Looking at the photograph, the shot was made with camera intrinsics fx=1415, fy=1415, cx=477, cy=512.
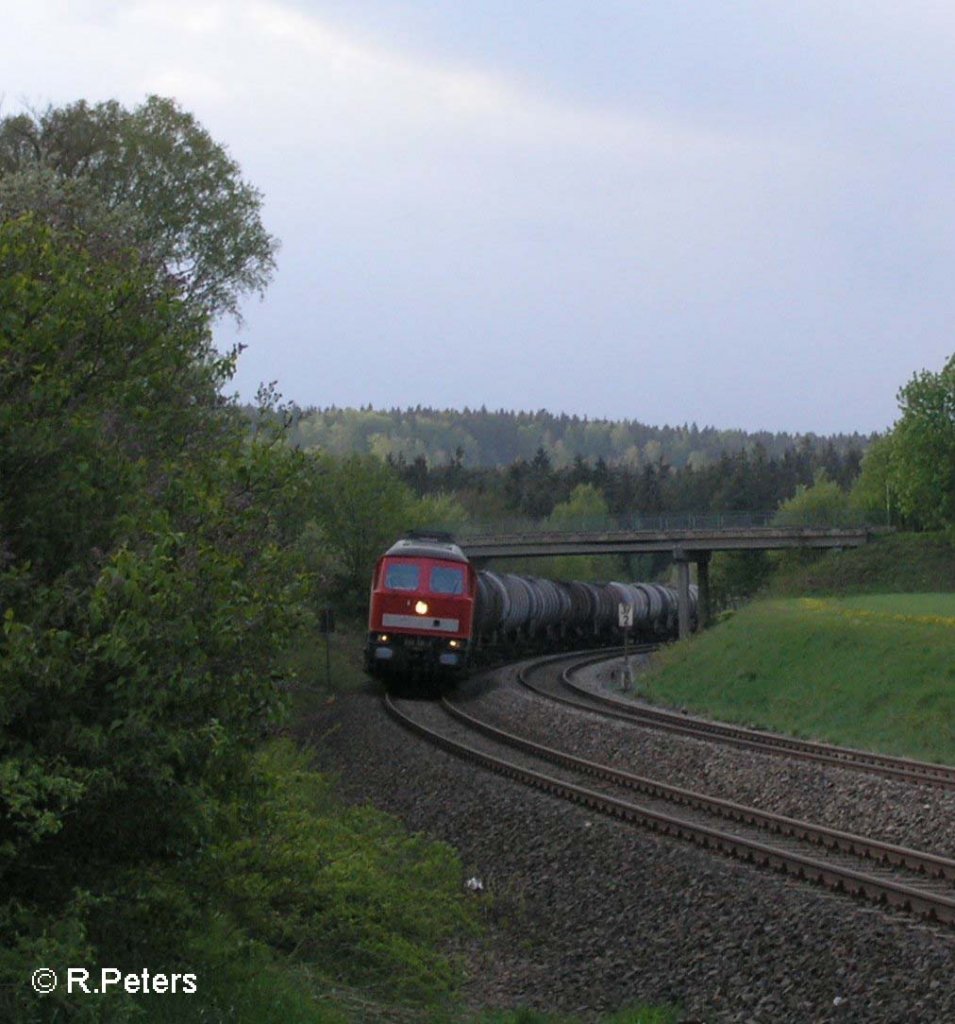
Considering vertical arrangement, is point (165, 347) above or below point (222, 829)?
above

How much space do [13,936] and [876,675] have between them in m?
25.3

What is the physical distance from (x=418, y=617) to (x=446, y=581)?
1.13 metres

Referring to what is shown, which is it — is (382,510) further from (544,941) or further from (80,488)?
(80,488)

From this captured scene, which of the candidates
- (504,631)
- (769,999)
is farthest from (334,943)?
(504,631)

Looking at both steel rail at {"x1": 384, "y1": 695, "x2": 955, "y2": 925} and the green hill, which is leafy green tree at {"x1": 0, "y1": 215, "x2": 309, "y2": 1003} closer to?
steel rail at {"x1": 384, "y1": 695, "x2": 955, "y2": 925}

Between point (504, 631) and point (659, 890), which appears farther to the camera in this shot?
point (504, 631)

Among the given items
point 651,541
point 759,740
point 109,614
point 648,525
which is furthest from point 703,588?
point 109,614

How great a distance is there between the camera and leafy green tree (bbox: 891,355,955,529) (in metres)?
81.1

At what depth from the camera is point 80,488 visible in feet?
23.7

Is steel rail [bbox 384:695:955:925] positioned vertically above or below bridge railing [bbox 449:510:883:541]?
below

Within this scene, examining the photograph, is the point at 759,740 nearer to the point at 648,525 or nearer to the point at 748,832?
the point at 748,832

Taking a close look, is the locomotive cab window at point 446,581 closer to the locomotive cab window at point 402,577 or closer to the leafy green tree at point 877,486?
the locomotive cab window at point 402,577

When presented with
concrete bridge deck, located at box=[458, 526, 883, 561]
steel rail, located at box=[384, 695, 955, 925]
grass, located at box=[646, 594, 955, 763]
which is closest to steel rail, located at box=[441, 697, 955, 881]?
steel rail, located at box=[384, 695, 955, 925]

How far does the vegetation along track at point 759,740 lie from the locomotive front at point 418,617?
99.9 inches
